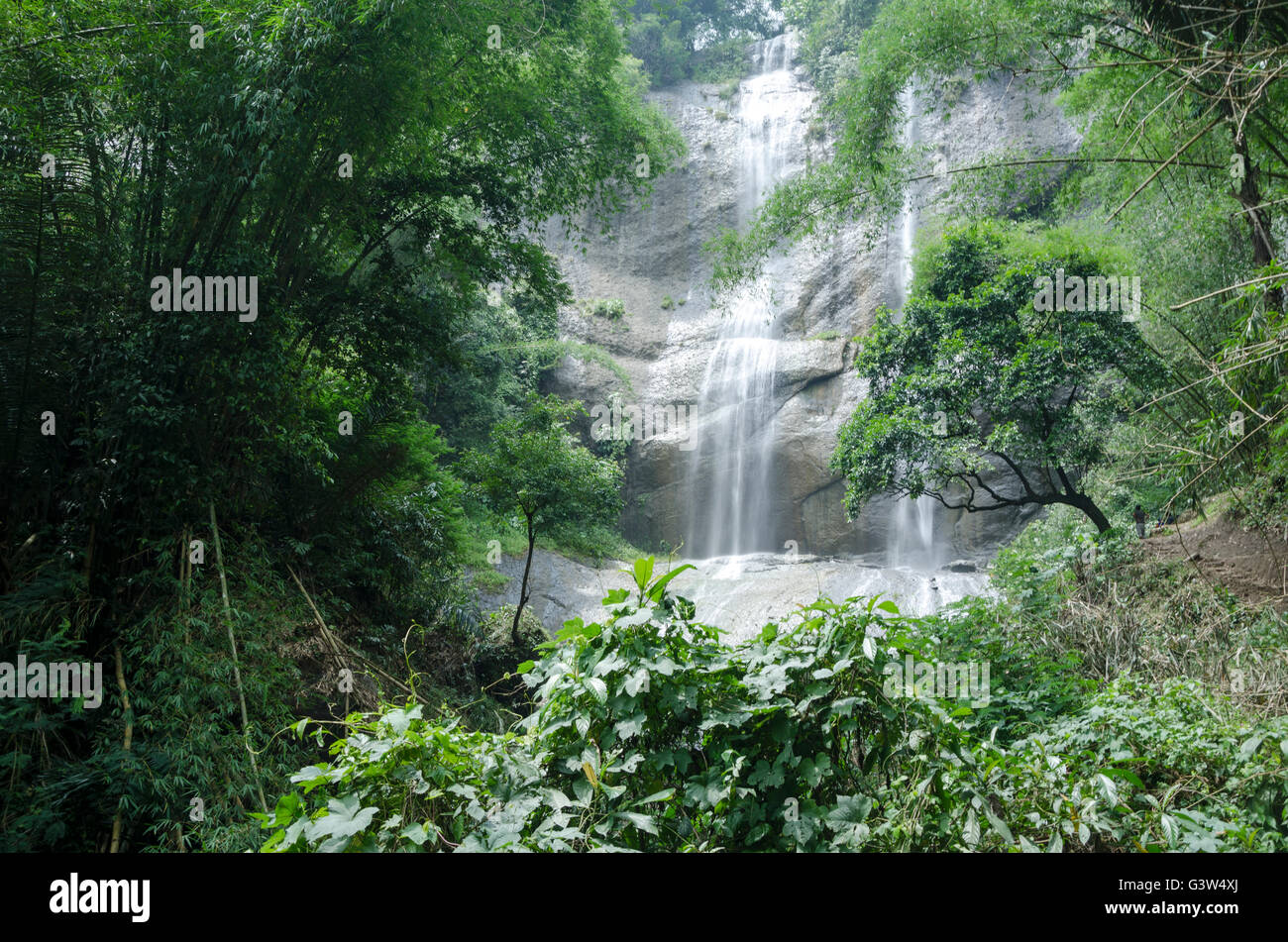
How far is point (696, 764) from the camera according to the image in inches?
74.0

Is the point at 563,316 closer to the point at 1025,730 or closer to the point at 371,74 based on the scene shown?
the point at 371,74

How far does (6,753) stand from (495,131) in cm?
585

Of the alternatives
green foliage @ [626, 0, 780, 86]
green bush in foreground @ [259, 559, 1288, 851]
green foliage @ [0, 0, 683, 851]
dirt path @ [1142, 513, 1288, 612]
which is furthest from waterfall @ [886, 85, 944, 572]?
green bush in foreground @ [259, 559, 1288, 851]

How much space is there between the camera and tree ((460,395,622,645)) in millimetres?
8703

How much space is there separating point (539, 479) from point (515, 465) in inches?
12.7

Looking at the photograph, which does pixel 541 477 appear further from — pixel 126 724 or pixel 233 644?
pixel 126 724

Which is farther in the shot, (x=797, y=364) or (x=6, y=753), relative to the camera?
(x=797, y=364)

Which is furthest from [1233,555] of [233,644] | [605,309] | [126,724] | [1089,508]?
[605,309]

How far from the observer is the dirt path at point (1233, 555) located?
18.3 feet

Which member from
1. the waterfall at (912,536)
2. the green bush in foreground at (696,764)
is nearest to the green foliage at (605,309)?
the waterfall at (912,536)
